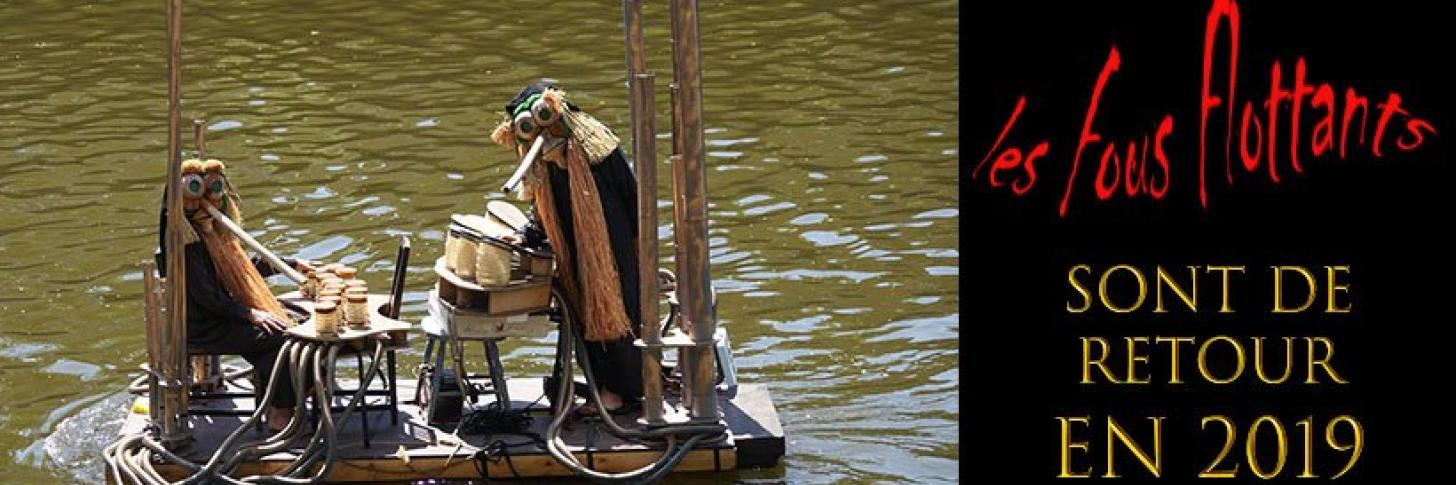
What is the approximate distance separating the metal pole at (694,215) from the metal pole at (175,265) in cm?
192

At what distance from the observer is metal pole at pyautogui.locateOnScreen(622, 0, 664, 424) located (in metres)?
11.1

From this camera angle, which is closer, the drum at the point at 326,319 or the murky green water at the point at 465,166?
the drum at the point at 326,319

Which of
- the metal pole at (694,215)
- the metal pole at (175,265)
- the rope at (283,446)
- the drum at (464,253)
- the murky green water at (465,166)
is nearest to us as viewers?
the metal pole at (175,265)

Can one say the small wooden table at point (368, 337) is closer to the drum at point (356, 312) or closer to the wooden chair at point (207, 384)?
the drum at point (356, 312)

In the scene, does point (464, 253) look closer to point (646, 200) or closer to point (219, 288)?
point (646, 200)

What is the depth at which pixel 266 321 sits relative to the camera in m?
11.6

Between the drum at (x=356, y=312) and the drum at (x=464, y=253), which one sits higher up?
the drum at (x=464, y=253)

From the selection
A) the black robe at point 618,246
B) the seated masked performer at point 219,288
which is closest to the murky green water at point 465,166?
the black robe at point 618,246

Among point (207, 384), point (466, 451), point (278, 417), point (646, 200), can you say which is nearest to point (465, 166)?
point (207, 384)

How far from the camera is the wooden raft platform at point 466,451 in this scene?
1152 cm

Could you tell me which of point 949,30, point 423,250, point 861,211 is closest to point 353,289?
point 423,250

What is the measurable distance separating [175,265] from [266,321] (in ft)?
1.82
